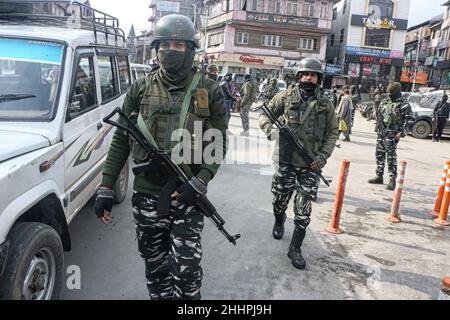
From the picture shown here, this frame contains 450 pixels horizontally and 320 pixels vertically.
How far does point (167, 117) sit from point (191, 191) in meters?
0.49

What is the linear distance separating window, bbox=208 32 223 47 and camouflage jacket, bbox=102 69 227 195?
37252 mm

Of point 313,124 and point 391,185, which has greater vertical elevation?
point 313,124

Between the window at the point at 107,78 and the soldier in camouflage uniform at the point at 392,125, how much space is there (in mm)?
4832

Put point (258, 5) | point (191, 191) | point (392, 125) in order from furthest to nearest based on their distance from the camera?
point (258, 5) → point (392, 125) → point (191, 191)

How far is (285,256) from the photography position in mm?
4098

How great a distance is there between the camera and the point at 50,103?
10.0 ft

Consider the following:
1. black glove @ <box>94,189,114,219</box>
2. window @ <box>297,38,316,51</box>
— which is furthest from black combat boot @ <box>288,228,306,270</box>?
window @ <box>297,38,316,51</box>

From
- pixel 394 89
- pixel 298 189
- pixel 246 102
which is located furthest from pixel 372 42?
pixel 298 189

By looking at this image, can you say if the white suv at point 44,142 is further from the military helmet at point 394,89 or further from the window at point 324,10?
the window at point 324,10

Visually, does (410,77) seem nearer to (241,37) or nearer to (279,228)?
(241,37)

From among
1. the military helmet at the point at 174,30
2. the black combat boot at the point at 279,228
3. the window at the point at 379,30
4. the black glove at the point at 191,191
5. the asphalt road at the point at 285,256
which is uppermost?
the window at the point at 379,30

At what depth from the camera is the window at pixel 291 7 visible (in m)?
37.0

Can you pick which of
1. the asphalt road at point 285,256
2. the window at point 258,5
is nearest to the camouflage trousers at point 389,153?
the asphalt road at point 285,256
